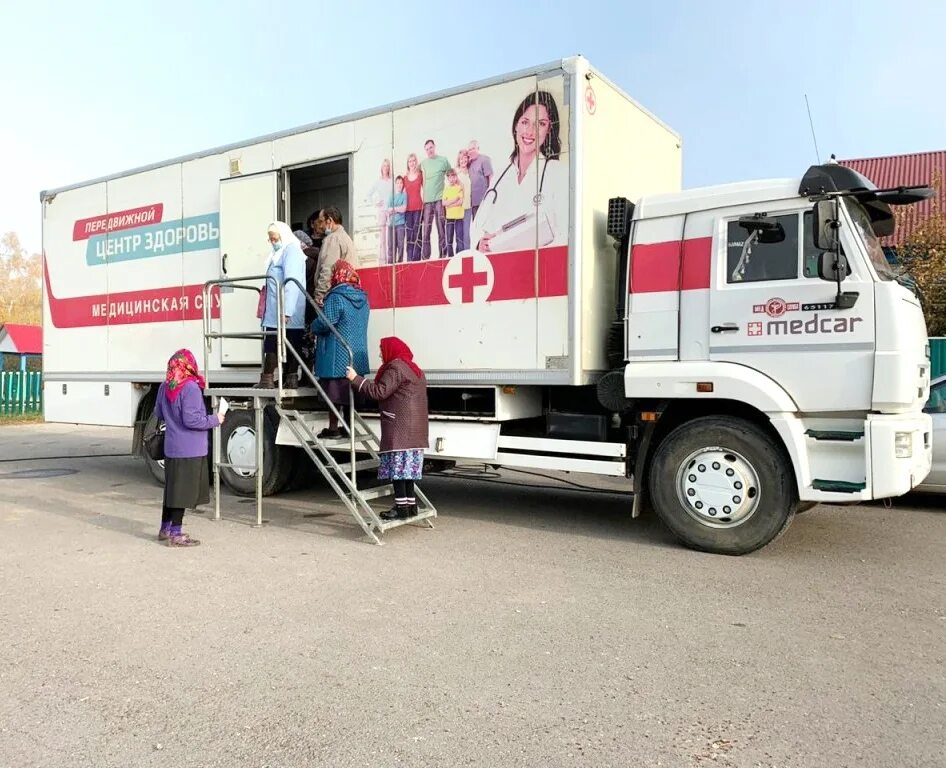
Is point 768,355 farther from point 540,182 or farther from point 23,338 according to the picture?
point 23,338

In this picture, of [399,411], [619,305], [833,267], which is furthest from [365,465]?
[833,267]

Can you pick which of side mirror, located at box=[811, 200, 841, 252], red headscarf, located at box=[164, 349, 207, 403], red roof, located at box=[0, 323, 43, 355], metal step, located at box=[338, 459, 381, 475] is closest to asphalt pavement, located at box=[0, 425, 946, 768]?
metal step, located at box=[338, 459, 381, 475]

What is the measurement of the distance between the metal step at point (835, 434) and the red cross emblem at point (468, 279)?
111 inches

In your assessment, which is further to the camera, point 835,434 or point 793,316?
point 793,316

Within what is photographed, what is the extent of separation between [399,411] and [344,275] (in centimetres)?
148

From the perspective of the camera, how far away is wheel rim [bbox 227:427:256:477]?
27.6 ft

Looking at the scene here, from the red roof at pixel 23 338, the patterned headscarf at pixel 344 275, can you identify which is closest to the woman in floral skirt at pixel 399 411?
the patterned headscarf at pixel 344 275

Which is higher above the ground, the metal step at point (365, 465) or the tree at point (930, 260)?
the tree at point (930, 260)

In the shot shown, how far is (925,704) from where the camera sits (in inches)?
132

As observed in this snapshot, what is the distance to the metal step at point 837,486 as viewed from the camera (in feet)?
17.7

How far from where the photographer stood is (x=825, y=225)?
5.41m

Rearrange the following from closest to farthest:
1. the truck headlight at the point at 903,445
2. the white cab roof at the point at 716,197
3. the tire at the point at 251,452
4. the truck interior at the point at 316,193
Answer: the truck headlight at the point at 903,445 < the white cab roof at the point at 716,197 < the tire at the point at 251,452 < the truck interior at the point at 316,193

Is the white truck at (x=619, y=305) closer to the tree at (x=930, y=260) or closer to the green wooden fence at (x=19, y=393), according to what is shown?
the tree at (x=930, y=260)

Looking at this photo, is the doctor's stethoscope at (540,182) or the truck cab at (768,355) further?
the doctor's stethoscope at (540,182)
